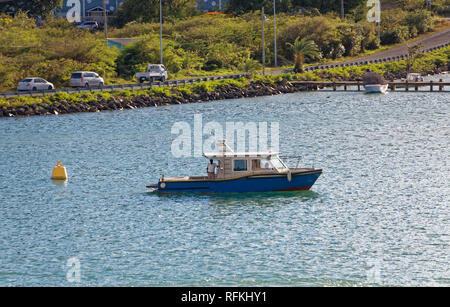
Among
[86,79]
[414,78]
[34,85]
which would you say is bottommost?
[34,85]

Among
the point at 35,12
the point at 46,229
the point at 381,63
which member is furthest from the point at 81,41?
the point at 46,229

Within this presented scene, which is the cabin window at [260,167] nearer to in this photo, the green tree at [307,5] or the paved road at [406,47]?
the paved road at [406,47]

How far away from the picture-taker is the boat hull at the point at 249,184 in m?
49.8

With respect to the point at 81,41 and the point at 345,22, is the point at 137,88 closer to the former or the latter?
the point at 81,41

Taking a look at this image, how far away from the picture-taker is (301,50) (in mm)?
126875

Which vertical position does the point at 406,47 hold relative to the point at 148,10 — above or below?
below

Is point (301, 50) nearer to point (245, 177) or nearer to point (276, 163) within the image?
point (276, 163)

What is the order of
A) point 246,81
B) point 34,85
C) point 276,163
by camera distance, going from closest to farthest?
point 276,163
point 34,85
point 246,81

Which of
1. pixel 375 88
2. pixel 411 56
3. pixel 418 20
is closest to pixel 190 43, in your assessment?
pixel 375 88

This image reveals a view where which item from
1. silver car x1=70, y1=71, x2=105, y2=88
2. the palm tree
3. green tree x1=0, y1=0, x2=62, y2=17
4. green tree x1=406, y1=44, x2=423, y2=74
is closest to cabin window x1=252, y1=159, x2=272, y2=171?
silver car x1=70, y1=71, x2=105, y2=88

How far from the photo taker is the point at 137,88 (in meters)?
103

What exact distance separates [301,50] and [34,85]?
4569 cm

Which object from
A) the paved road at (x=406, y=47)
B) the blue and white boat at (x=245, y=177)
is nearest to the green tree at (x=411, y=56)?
the paved road at (x=406, y=47)

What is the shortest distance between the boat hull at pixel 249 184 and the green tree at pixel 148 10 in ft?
333
